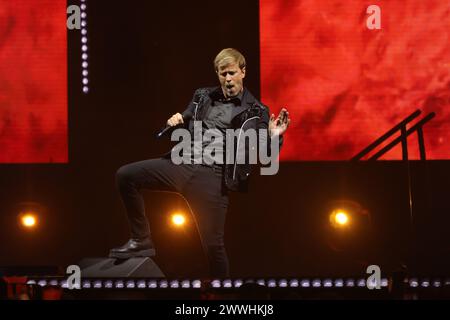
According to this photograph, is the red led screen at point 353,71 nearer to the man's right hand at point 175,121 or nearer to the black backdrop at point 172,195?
the black backdrop at point 172,195

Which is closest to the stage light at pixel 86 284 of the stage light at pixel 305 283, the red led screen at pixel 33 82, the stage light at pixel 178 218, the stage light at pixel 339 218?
the stage light at pixel 178 218

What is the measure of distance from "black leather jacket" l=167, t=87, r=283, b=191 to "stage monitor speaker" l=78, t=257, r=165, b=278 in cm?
97

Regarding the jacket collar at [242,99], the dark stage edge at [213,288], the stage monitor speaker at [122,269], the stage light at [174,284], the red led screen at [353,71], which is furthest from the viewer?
the red led screen at [353,71]

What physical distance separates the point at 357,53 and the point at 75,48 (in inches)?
112

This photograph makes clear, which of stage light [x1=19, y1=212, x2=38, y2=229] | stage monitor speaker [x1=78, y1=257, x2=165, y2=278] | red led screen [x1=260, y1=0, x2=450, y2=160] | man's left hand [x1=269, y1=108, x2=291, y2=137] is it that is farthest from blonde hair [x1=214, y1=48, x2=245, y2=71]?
stage light [x1=19, y1=212, x2=38, y2=229]

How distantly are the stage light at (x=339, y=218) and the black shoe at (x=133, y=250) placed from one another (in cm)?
201

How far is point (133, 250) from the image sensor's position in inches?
204

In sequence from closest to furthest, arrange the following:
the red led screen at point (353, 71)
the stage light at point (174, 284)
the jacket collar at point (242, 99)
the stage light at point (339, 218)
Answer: the stage light at point (174, 284)
the jacket collar at point (242, 99)
the red led screen at point (353, 71)
the stage light at point (339, 218)

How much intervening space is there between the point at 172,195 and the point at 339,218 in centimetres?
171

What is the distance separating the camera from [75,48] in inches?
247

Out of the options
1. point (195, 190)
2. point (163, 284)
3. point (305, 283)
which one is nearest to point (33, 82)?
point (195, 190)

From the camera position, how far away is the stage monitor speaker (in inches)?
199

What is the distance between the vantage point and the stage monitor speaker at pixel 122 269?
506 cm

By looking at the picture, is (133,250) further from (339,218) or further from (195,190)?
(339,218)
